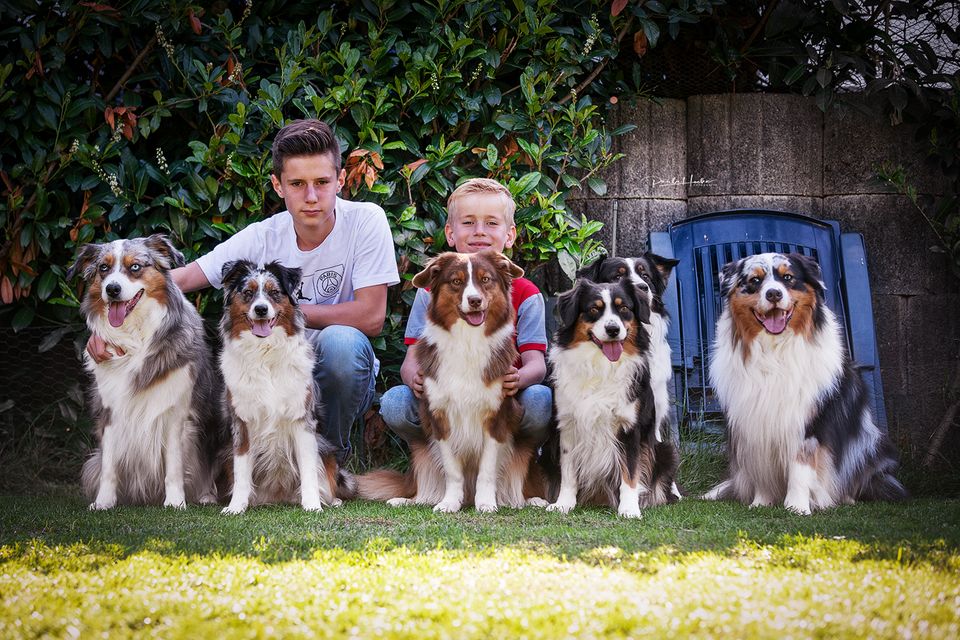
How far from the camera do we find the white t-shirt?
14.5ft

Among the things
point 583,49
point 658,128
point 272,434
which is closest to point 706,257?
point 658,128

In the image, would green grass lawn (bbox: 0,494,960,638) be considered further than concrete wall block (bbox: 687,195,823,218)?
No

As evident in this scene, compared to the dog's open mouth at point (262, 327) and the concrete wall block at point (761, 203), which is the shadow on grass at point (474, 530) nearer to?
the dog's open mouth at point (262, 327)

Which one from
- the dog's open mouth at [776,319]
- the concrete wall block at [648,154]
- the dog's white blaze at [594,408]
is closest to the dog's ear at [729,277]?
the dog's open mouth at [776,319]

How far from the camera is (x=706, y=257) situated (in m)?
5.53

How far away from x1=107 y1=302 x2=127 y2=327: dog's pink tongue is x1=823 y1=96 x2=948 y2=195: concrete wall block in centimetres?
430

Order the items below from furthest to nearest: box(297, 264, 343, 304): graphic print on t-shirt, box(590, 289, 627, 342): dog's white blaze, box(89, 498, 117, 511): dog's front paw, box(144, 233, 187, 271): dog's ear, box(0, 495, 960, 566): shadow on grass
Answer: box(297, 264, 343, 304): graphic print on t-shirt → box(144, 233, 187, 271): dog's ear → box(89, 498, 117, 511): dog's front paw → box(590, 289, 627, 342): dog's white blaze → box(0, 495, 960, 566): shadow on grass

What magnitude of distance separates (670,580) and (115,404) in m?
2.73

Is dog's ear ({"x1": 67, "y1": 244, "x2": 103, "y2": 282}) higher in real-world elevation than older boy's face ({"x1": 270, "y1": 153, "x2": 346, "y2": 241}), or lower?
lower

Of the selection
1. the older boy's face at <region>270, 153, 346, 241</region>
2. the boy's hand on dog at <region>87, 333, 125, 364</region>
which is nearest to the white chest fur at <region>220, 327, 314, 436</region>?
the boy's hand on dog at <region>87, 333, 125, 364</region>

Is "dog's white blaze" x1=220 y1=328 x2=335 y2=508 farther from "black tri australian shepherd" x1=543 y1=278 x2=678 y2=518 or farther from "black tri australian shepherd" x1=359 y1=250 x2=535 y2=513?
"black tri australian shepherd" x1=543 y1=278 x2=678 y2=518

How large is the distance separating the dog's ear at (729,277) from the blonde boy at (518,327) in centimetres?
88

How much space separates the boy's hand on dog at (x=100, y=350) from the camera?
4.09 m

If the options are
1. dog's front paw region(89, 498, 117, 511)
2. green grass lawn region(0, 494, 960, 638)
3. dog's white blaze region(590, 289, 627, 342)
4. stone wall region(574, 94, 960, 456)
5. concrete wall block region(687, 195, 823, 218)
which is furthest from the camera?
concrete wall block region(687, 195, 823, 218)
